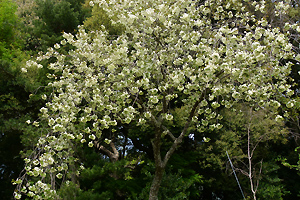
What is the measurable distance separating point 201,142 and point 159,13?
19.4 ft

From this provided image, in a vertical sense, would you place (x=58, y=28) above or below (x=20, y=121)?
above

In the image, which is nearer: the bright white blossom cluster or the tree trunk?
the bright white blossom cluster

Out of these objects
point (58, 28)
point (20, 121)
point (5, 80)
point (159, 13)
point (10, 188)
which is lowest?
point (10, 188)

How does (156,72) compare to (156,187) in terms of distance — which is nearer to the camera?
(156,72)

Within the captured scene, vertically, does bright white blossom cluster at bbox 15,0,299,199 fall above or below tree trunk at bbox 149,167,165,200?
above

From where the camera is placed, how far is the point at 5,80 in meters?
6.67

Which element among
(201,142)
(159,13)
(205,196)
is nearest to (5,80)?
(159,13)

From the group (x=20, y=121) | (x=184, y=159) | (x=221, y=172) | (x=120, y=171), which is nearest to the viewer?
(x=120, y=171)

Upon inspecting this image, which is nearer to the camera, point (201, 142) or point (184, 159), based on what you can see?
point (184, 159)

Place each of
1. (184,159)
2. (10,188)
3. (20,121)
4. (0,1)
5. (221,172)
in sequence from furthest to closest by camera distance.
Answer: (0,1)
(10,188)
(221,172)
(184,159)
(20,121)

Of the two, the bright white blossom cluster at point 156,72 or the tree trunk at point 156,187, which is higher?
the bright white blossom cluster at point 156,72

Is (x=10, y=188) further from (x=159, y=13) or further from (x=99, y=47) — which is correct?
(x=159, y=13)

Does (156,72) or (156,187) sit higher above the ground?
(156,72)

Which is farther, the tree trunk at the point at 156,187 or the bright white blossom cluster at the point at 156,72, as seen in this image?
the tree trunk at the point at 156,187
